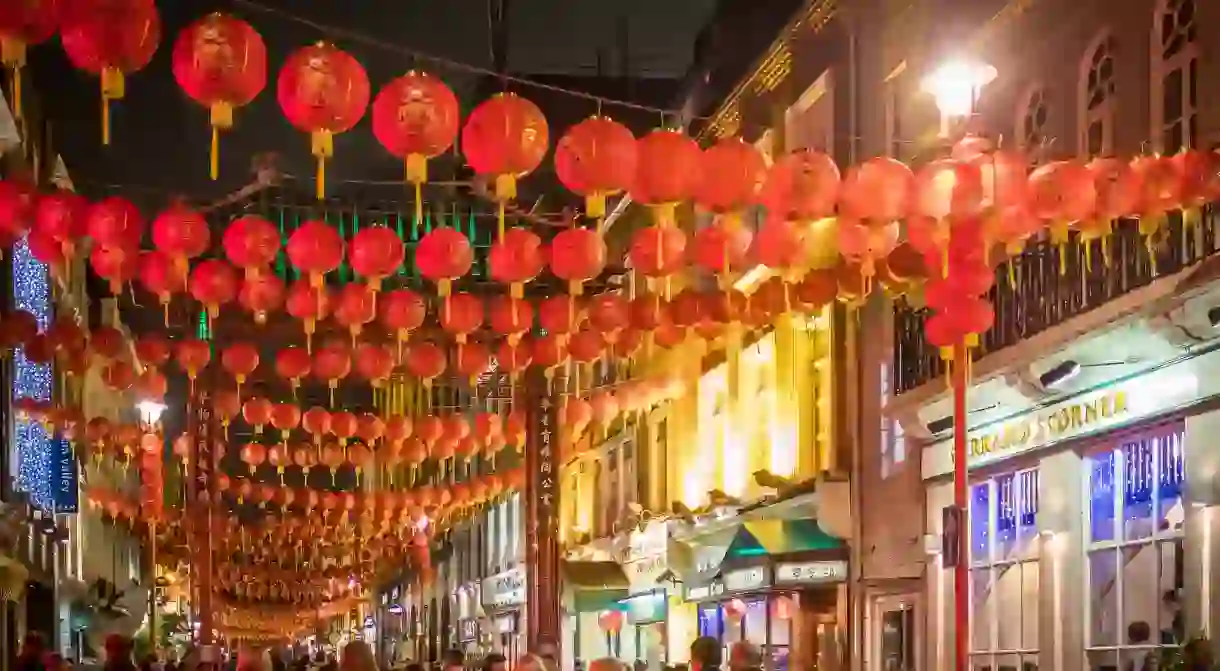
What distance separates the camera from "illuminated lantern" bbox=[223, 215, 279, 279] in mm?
14859

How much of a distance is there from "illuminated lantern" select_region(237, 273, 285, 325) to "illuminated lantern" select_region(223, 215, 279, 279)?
4.76 feet

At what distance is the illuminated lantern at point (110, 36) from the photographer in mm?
8594

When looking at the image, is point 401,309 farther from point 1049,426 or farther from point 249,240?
point 1049,426

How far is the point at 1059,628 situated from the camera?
15.6 m

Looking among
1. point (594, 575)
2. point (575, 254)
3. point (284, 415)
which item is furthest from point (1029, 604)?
point (594, 575)

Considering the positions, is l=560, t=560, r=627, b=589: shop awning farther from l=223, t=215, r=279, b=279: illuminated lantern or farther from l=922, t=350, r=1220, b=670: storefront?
l=223, t=215, r=279, b=279: illuminated lantern

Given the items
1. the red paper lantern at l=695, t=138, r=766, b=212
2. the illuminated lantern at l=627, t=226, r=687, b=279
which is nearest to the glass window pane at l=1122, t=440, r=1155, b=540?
the illuminated lantern at l=627, t=226, r=687, b=279

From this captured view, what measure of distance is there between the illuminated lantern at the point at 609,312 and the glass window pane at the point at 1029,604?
5054 millimetres

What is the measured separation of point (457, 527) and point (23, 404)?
39471 millimetres

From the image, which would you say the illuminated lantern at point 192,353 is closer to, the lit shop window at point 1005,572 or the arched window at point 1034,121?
the lit shop window at point 1005,572

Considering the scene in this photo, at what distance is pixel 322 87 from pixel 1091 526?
29.2 feet

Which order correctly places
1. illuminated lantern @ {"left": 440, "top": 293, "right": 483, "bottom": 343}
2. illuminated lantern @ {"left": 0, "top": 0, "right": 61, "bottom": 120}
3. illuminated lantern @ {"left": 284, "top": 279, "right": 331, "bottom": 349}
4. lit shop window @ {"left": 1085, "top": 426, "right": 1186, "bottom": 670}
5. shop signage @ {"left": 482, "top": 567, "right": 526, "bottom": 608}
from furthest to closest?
shop signage @ {"left": 482, "top": 567, "right": 526, "bottom": 608} → illuminated lantern @ {"left": 440, "top": 293, "right": 483, "bottom": 343} → illuminated lantern @ {"left": 284, "top": 279, "right": 331, "bottom": 349} → lit shop window @ {"left": 1085, "top": 426, "right": 1186, "bottom": 670} → illuminated lantern @ {"left": 0, "top": 0, "right": 61, "bottom": 120}

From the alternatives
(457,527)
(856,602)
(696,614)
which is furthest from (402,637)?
(856,602)

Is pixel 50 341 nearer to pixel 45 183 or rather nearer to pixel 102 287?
pixel 45 183
